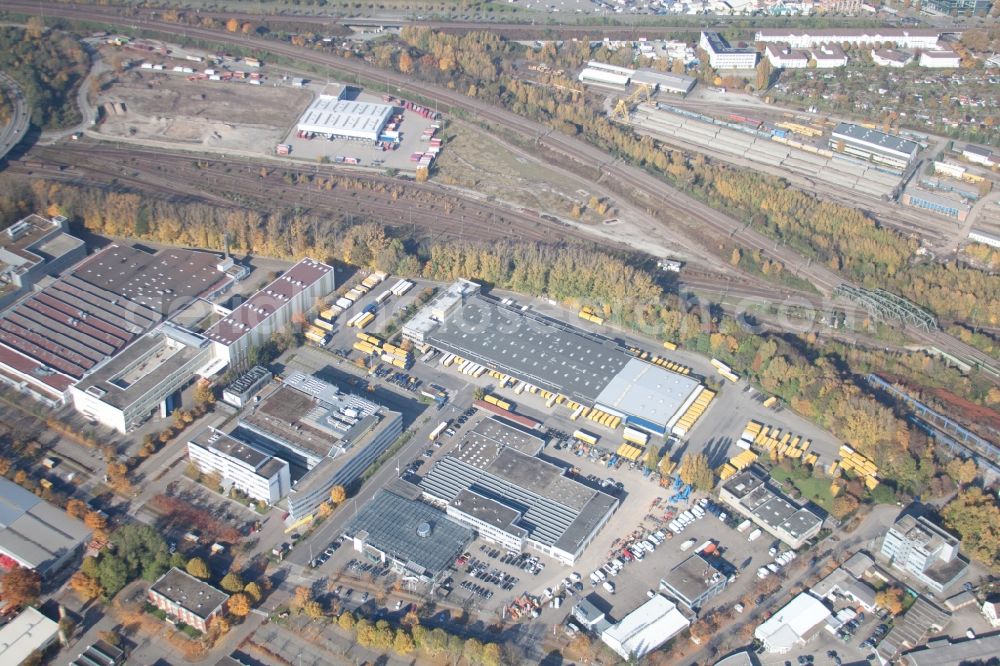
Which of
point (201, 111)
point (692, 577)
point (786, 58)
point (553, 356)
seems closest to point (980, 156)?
point (786, 58)

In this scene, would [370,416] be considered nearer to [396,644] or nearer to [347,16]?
[396,644]

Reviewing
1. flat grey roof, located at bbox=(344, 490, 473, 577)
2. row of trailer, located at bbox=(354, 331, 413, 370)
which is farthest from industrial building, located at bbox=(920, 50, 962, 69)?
flat grey roof, located at bbox=(344, 490, 473, 577)

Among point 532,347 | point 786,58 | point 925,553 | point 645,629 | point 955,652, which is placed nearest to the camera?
point 955,652

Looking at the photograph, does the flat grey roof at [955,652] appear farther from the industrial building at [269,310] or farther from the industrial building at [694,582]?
the industrial building at [269,310]

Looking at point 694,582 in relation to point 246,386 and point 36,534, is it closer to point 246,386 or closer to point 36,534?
point 246,386

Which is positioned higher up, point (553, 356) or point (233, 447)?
point (553, 356)

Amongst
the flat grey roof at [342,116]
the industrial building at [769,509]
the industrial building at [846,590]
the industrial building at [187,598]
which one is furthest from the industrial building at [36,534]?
the flat grey roof at [342,116]

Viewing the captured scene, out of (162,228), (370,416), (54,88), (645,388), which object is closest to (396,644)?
(370,416)

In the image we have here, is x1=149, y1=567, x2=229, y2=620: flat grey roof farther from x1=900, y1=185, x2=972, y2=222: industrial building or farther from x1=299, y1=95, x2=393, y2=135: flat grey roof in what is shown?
x1=900, y1=185, x2=972, y2=222: industrial building
